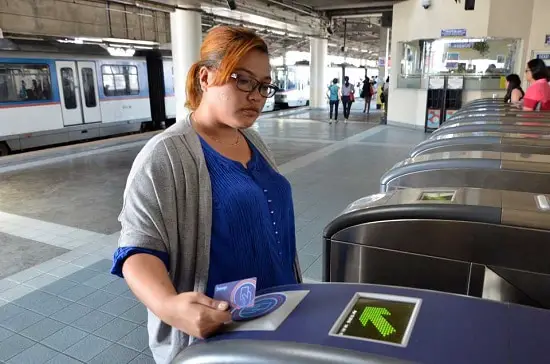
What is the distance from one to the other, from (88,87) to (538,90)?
1057 cm

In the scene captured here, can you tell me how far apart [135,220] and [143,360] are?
5.79ft

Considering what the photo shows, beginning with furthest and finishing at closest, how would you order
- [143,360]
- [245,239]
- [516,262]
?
[143,360]
[516,262]
[245,239]

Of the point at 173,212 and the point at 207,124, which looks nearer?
the point at 173,212

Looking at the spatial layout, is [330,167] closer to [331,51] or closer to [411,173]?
[411,173]

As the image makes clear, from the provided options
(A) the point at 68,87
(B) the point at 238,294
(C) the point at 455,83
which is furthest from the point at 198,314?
(C) the point at 455,83

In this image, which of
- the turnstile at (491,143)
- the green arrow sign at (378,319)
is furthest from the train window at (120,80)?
the green arrow sign at (378,319)

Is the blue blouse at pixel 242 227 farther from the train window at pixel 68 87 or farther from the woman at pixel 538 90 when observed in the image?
the train window at pixel 68 87

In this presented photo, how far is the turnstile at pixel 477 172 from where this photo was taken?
251 cm

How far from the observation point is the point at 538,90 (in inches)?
235

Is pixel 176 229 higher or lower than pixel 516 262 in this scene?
higher

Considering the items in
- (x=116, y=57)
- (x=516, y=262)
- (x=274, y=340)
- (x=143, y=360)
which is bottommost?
(x=143, y=360)

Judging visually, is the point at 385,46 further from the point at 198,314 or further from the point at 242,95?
the point at 198,314

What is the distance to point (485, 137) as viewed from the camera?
3643 millimetres

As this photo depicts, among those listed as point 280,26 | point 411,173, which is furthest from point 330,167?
point 280,26
